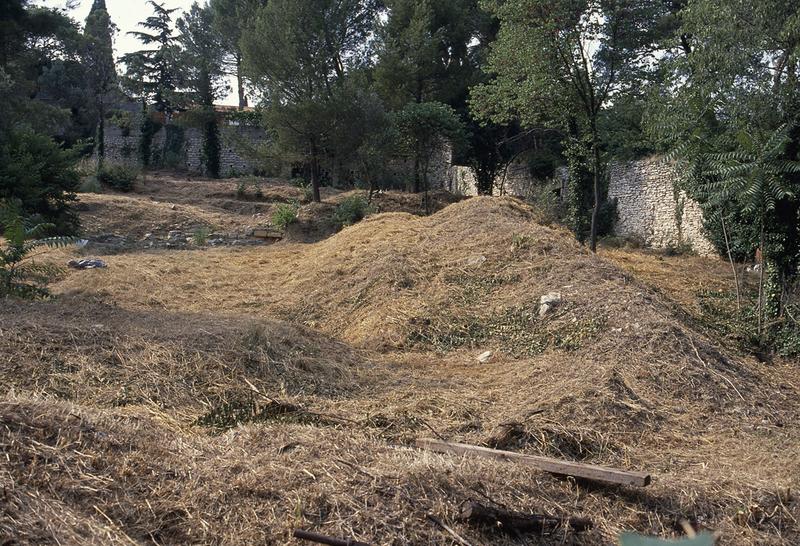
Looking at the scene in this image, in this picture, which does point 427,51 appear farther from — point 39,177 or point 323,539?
point 323,539

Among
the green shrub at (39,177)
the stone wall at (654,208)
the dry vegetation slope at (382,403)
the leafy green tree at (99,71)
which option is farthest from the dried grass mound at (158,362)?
the leafy green tree at (99,71)

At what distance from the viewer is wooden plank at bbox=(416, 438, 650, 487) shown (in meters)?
3.48

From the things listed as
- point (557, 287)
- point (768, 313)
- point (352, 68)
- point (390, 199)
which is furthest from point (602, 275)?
point (352, 68)

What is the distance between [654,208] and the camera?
1570 centimetres

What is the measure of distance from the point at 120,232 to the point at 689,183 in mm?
11131

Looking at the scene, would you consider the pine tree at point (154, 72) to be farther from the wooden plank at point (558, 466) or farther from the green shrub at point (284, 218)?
the wooden plank at point (558, 466)

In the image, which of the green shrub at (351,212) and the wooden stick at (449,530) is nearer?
the wooden stick at (449,530)

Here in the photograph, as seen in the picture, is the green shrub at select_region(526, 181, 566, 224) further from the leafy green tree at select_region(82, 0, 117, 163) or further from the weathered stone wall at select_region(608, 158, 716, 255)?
the leafy green tree at select_region(82, 0, 117, 163)

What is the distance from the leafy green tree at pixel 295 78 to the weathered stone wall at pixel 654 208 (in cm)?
714

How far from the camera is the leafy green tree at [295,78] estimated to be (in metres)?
16.8

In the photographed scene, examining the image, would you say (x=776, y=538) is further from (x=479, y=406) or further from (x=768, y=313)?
(x=768, y=313)

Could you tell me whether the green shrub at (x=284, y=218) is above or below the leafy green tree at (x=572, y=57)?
below

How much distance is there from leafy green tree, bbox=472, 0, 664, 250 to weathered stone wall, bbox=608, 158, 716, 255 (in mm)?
3013

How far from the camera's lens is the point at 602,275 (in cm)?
774
